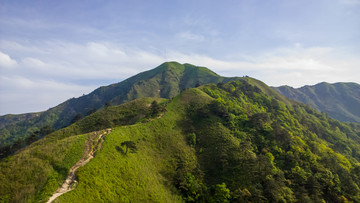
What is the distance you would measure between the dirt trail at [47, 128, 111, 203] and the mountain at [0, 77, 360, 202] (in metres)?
0.58

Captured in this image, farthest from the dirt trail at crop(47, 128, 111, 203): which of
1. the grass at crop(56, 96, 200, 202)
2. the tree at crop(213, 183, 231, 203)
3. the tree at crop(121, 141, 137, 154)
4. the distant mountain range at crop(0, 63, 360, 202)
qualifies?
the tree at crop(213, 183, 231, 203)

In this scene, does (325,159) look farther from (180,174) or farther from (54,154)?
(54,154)

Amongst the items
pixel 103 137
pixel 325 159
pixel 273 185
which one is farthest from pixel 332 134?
pixel 103 137

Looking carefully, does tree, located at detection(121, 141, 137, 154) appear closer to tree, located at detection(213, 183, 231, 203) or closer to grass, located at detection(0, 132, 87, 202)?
grass, located at detection(0, 132, 87, 202)

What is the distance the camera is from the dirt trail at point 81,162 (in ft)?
90.4

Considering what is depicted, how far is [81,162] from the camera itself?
35.0 meters

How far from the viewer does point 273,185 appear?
4109 cm

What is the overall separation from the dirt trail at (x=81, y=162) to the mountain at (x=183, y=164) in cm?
58

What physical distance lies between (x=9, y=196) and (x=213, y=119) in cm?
6557

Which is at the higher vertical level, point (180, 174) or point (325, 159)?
point (180, 174)

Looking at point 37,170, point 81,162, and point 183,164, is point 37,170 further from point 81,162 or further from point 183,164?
point 183,164

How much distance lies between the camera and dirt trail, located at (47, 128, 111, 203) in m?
27.6

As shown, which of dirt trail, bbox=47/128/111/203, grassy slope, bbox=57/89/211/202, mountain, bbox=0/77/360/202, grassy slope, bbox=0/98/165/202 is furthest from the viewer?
grassy slope, bbox=57/89/211/202

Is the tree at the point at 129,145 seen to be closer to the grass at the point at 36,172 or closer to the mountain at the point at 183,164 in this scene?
the mountain at the point at 183,164
